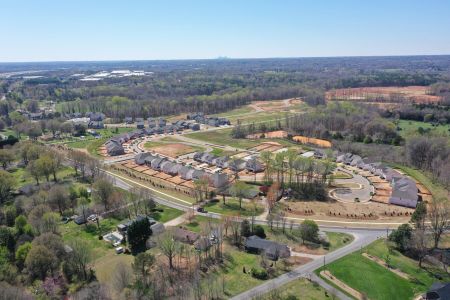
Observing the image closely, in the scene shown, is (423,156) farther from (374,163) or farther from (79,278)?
(79,278)

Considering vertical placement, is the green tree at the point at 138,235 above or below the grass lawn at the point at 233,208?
above

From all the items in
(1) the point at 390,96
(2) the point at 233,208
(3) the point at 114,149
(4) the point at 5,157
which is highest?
(1) the point at 390,96

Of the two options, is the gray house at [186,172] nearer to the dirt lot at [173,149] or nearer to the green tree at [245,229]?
the dirt lot at [173,149]

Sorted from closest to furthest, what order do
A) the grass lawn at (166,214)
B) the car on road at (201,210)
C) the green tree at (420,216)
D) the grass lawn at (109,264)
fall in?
the grass lawn at (109,264)
the green tree at (420,216)
the grass lawn at (166,214)
the car on road at (201,210)

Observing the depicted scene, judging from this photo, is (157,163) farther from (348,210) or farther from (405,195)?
(405,195)

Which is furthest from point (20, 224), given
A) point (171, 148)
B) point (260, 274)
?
point (171, 148)

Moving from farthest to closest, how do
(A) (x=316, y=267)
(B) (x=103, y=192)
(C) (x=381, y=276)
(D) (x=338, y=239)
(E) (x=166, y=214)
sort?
(B) (x=103, y=192)
(E) (x=166, y=214)
(D) (x=338, y=239)
(A) (x=316, y=267)
(C) (x=381, y=276)

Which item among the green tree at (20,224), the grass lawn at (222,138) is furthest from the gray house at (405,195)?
the green tree at (20,224)
